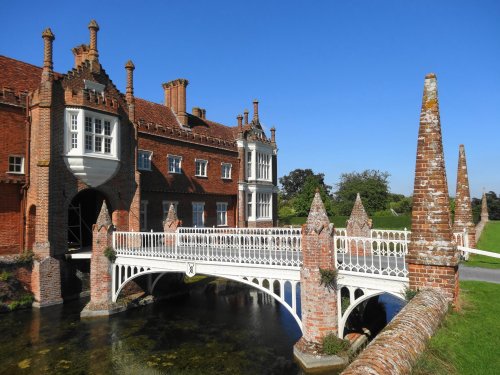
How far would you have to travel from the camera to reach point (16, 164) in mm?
19609

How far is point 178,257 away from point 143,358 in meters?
4.34

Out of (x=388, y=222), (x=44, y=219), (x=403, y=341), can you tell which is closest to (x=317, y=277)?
(x=403, y=341)

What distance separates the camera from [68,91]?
19.8m

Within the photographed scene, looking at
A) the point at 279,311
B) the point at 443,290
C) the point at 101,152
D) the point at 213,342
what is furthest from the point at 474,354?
the point at 101,152

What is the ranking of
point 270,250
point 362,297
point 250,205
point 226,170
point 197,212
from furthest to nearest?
point 250,205 < point 226,170 < point 197,212 < point 270,250 < point 362,297

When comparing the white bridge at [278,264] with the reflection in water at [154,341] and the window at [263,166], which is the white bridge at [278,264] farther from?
the window at [263,166]

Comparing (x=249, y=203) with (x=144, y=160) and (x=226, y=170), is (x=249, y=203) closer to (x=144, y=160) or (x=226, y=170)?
(x=226, y=170)

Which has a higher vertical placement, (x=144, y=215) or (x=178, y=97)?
(x=178, y=97)

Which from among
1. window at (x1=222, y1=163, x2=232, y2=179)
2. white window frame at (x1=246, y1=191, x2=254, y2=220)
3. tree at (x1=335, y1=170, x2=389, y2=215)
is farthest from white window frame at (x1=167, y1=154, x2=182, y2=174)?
tree at (x1=335, y1=170, x2=389, y2=215)

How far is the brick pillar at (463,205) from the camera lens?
2009 centimetres

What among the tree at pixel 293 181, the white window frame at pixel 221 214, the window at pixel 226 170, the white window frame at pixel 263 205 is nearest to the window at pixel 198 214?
the white window frame at pixel 221 214

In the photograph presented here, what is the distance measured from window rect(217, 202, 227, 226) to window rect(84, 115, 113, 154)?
489 inches

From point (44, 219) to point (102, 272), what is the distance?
4120 millimetres

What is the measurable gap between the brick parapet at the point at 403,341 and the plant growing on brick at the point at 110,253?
14.8 metres
